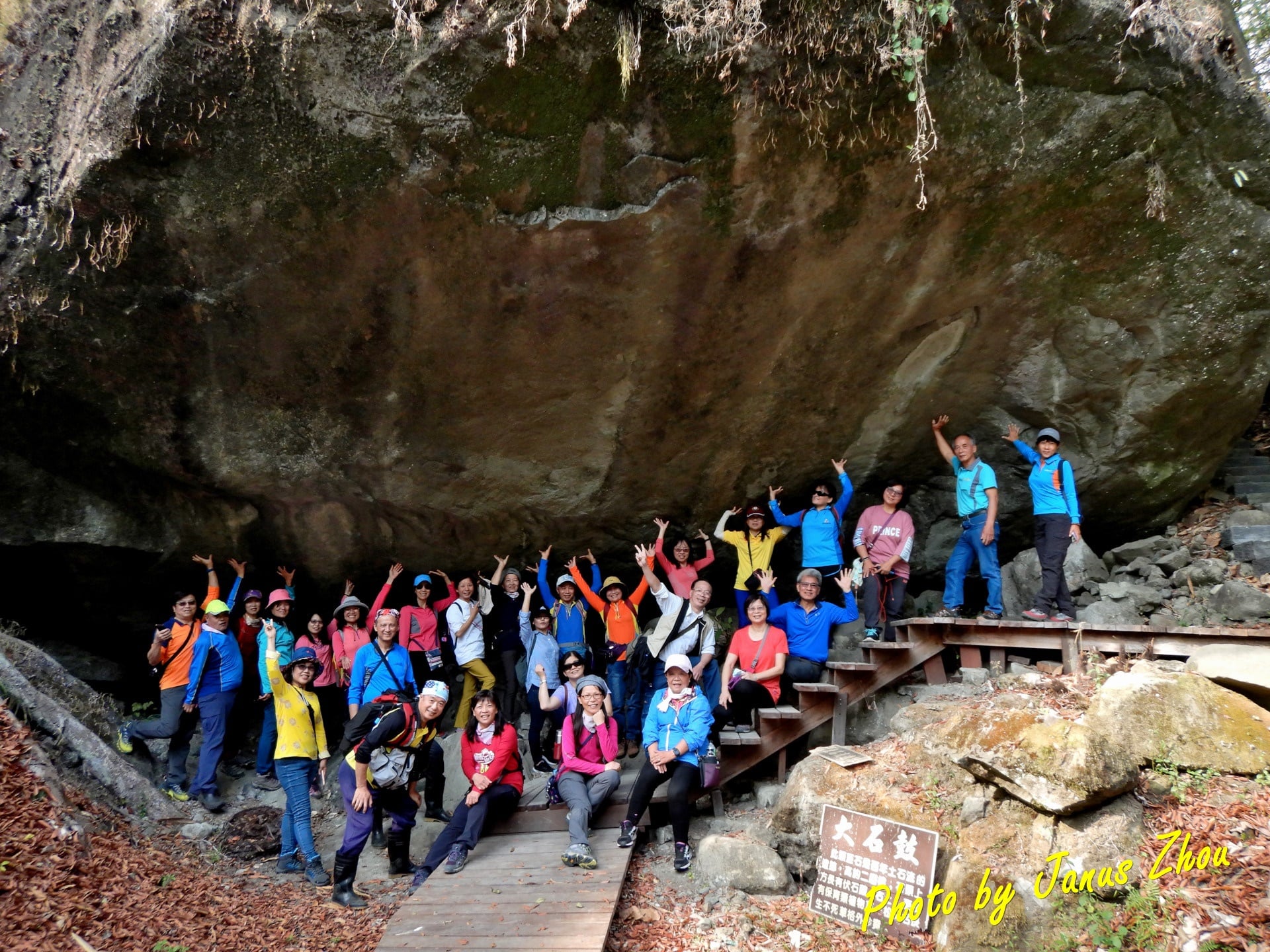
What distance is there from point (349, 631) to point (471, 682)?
1608 mm

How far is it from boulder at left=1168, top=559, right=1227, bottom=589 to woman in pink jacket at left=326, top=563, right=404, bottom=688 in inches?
348

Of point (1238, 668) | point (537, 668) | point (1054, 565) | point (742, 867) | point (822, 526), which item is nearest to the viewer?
point (1238, 668)

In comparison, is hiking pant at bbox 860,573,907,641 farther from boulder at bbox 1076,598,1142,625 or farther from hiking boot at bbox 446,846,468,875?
hiking boot at bbox 446,846,468,875

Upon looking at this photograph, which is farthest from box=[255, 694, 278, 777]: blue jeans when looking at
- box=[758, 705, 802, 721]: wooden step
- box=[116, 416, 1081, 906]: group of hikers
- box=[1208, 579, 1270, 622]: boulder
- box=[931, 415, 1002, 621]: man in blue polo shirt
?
box=[1208, 579, 1270, 622]: boulder

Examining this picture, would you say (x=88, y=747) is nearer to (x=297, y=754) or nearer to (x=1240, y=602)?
(x=297, y=754)

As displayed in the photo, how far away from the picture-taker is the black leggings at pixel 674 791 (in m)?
6.27

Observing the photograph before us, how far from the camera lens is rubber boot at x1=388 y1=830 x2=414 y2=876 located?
22.2 ft

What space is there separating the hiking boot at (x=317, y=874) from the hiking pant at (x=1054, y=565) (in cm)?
722

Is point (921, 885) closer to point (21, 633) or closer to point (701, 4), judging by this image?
point (701, 4)

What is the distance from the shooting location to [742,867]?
580 cm

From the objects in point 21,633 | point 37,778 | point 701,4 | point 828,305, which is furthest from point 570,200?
point 21,633

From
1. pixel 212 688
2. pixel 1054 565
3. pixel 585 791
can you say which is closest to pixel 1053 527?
pixel 1054 565

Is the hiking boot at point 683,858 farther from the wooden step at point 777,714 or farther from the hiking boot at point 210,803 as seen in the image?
the hiking boot at point 210,803

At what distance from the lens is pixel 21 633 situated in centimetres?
882
